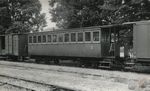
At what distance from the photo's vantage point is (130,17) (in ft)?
78.2

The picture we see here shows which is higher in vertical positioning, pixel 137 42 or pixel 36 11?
pixel 36 11

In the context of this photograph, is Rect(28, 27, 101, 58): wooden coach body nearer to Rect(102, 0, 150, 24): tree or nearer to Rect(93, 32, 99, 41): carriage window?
Rect(93, 32, 99, 41): carriage window

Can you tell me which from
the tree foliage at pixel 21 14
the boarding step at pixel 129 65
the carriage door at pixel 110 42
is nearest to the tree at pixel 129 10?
the carriage door at pixel 110 42

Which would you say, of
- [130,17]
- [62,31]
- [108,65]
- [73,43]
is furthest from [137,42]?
[130,17]

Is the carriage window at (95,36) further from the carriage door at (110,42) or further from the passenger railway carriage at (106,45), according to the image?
the carriage door at (110,42)

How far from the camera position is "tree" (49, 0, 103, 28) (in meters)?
30.5

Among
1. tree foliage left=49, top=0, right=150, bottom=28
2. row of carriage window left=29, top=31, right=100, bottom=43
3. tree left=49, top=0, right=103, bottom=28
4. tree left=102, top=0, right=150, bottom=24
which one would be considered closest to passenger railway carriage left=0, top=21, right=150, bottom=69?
row of carriage window left=29, top=31, right=100, bottom=43

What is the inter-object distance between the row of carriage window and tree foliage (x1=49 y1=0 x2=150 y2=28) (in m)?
6.80

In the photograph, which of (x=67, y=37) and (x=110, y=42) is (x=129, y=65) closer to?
(x=110, y=42)

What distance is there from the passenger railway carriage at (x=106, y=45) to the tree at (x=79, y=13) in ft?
33.4

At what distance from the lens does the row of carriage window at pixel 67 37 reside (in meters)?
17.6

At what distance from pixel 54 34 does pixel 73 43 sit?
2597 mm

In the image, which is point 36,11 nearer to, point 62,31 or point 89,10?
point 89,10

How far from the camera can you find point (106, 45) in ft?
57.5
